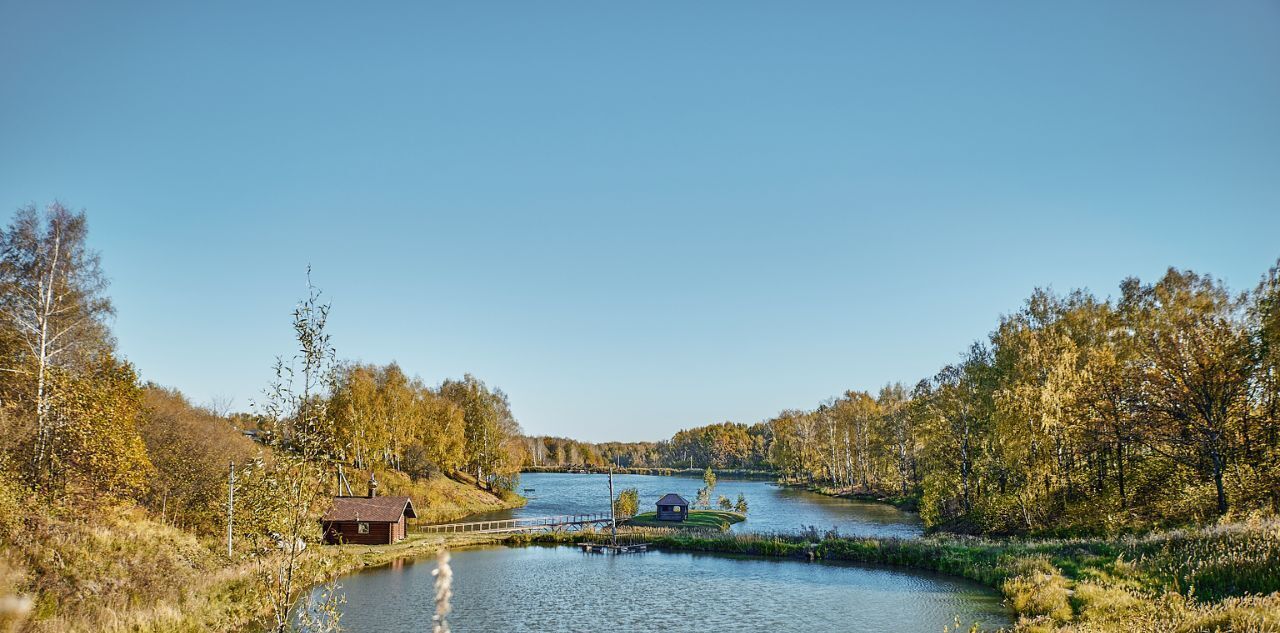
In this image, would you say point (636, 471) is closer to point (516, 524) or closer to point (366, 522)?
point (516, 524)

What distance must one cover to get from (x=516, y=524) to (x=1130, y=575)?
50.5 meters

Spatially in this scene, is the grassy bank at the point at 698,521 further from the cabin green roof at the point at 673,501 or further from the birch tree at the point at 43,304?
the birch tree at the point at 43,304

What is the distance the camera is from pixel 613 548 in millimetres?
50438

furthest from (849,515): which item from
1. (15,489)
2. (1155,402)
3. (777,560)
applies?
(15,489)

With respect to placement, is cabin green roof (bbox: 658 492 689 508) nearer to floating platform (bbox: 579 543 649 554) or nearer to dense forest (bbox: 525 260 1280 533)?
floating platform (bbox: 579 543 649 554)

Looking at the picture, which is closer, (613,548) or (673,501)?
(613,548)

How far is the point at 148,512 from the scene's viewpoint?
3662 centimetres

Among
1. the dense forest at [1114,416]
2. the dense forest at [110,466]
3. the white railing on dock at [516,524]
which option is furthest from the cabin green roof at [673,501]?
the dense forest at [110,466]

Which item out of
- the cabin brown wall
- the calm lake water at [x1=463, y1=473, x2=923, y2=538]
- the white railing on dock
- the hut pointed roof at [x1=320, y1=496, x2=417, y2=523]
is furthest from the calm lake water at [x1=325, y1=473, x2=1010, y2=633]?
the calm lake water at [x1=463, y1=473, x2=923, y2=538]

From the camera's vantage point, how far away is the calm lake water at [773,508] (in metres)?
59.9

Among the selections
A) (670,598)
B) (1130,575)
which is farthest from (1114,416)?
(670,598)

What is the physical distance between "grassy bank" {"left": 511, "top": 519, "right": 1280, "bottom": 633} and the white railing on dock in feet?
95.3

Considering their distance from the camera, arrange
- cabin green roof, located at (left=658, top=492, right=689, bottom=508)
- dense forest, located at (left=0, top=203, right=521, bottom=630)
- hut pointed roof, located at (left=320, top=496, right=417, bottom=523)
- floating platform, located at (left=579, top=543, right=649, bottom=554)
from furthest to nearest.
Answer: cabin green roof, located at (left=658, top=492, right=689, bottom=508) < floating platform, located at (left=579, top=543, right=649, bottom=554) < hut pointed roof, located at (left=320, top=496, right=417, bottom=523) < dense forest, located at (left=0, top=203, right=521, bottom=630)

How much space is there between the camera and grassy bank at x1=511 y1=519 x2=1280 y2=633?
18.0m
